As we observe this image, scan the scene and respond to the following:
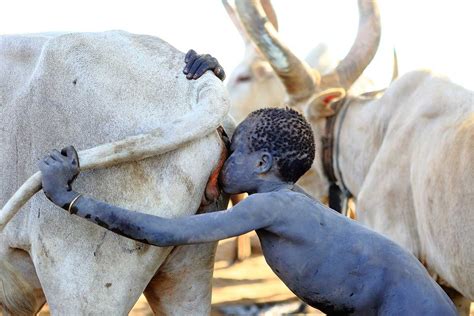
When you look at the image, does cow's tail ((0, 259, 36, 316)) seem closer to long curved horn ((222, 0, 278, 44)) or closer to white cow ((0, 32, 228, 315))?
white cow ((0, 32, 228, 315))

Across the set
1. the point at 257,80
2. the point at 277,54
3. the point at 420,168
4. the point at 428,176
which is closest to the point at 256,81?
the point at 257,80

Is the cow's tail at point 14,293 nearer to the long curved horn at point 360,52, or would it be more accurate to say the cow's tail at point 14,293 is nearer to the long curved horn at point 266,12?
the long curved horn at point 360,52

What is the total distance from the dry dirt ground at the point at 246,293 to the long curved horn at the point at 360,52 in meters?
1.55

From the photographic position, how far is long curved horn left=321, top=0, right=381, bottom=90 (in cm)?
550

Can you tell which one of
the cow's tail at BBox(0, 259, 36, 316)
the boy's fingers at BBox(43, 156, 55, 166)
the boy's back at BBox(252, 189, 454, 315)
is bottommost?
the cow's tail at BBox(0, 259, 36, 316)

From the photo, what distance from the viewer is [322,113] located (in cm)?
530

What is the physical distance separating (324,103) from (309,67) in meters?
0.32

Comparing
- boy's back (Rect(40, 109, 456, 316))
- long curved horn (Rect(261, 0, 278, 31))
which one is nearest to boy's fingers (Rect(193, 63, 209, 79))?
boy's back (Rect(40, 109, 456, 316))

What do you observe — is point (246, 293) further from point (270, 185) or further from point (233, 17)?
point (270, 185)

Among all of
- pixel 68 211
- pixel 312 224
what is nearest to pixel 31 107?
pixel 68 211

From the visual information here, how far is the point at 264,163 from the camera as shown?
7.61 feet

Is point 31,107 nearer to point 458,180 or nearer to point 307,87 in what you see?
point 458,180

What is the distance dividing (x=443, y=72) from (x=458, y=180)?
3.78ft

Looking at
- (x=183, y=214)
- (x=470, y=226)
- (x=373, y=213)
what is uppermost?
(x=183, y=214)
